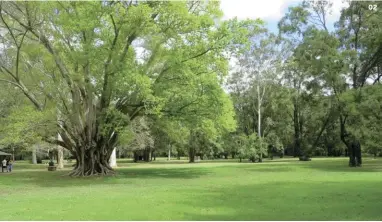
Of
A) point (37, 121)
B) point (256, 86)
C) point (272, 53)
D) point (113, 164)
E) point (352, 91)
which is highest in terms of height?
point (272, 53)

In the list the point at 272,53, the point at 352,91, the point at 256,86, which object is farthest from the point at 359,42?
the point at 256,86

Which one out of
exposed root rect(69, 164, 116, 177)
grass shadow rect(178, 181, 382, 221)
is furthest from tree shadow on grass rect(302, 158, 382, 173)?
exposed root rect(69, 164, 116, 177)

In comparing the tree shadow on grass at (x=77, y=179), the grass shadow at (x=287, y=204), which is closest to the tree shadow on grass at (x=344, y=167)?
the tree shadow on grass at (x=77, y=179)

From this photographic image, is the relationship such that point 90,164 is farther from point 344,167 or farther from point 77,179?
point 344,167

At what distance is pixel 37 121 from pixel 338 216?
22.4 metres

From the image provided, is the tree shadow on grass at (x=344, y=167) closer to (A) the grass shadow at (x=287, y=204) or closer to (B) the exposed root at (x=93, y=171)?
(A) the grass shadow at (x=287, y=204)

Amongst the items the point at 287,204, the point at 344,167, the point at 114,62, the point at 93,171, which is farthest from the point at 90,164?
the point at 344,167

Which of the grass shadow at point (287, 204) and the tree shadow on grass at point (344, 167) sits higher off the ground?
the grass shadow at point (287, 204)

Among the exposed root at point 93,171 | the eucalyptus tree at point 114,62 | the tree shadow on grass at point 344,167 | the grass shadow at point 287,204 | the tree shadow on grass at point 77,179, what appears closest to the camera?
the grass shadow at point 287,204

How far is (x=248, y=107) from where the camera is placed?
71438 mm

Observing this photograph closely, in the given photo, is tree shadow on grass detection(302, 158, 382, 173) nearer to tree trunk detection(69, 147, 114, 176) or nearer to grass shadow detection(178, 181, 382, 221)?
grass shadow detection(178, 181, 382, 221)

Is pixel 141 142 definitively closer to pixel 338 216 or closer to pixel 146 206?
pixel 146 206

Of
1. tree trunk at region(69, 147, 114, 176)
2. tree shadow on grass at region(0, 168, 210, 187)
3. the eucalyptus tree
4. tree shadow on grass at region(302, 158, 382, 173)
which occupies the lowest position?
tree shadow on grass at region(302, 158, 382, 173)

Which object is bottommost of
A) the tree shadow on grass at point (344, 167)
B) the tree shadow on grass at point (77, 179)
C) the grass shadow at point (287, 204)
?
the tree shadow on grass at point (344, 167)
